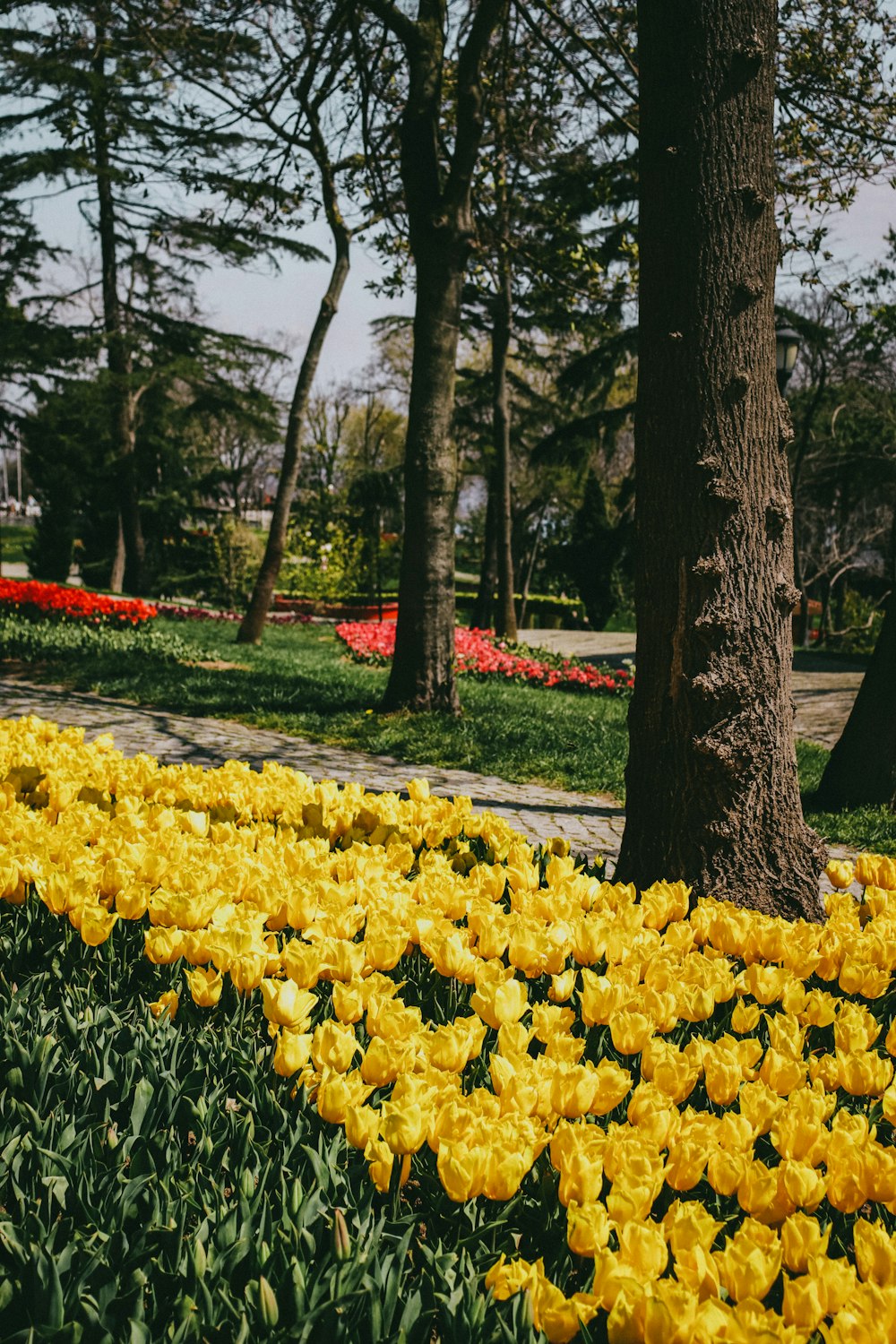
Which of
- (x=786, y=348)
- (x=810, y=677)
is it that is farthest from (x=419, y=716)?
(x=810, y=677)

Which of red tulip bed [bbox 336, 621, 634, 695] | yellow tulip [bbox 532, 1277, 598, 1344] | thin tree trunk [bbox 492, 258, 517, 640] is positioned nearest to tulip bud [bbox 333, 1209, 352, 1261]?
yellow tulip [bbox 532, 1277, 598, 1344]

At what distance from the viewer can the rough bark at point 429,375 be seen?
28.2 feet

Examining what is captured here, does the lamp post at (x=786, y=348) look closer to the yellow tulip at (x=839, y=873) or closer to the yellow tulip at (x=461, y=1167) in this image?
the yellow tulip at (x=839, y=873)

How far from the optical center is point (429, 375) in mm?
8680

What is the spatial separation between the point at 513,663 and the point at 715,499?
11293 millimetres

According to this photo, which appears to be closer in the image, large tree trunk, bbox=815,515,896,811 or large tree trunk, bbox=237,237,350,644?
large tree trunk, bbox=815,515,896,811

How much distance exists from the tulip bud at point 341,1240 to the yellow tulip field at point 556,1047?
88 millimetres

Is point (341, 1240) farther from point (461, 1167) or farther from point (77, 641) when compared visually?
point (77, 641)

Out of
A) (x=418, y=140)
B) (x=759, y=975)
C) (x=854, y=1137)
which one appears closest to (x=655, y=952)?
(x=759, y=975)

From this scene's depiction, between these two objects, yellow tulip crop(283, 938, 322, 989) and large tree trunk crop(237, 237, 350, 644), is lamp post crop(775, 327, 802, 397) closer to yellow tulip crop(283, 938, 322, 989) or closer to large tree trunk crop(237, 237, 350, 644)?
large tree trunk crop(237, 237, 350, 644)

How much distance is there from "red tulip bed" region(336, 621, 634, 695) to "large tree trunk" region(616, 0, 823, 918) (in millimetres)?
9500

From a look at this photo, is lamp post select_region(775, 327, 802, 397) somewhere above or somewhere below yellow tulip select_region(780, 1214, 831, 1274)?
above

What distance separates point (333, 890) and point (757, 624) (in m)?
1.75

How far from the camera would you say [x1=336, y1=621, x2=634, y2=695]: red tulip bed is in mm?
13992
